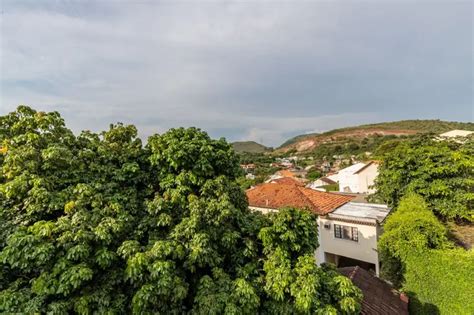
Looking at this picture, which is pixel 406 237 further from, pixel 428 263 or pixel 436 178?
pixel 436 178

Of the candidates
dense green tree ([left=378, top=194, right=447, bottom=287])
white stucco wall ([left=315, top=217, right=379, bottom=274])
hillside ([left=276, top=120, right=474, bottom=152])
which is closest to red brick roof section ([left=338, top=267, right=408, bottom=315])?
dense green tree ([left=378, top=194, right=447, bottom=287])

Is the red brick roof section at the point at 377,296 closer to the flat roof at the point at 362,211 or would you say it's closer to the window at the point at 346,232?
the window at the point at 346,232

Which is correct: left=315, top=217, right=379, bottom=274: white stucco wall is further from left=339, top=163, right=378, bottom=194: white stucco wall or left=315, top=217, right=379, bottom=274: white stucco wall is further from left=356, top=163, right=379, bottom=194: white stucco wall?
left=356, top=163, right=379, bottom=194: white stucco wall

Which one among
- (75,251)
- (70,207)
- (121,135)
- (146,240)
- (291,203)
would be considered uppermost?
(121,135)

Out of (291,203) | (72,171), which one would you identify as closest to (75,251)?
(72,171)

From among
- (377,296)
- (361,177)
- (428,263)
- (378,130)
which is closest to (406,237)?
(428,263)

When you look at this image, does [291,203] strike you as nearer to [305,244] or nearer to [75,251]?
[305,244]
